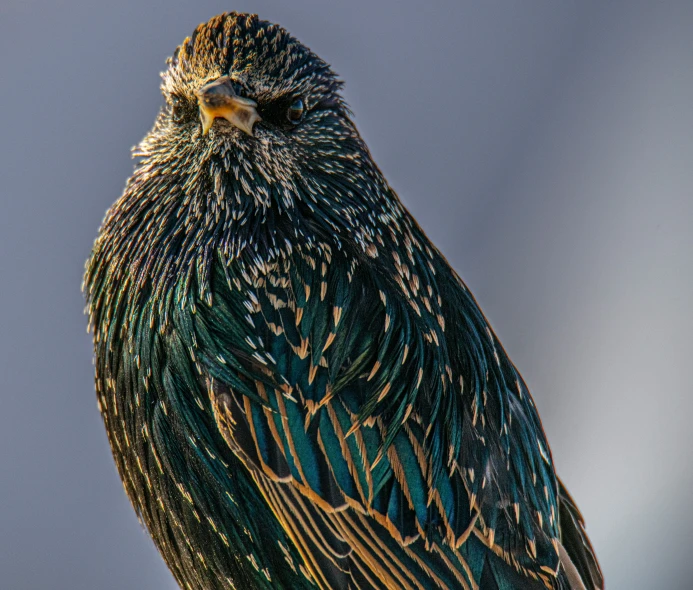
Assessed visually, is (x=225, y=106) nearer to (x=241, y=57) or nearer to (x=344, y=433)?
(x=241, y=57)

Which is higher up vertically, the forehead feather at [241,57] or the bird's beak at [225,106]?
the forehead feather at [241,57]

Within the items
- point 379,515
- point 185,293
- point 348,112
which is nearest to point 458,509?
point 379,515

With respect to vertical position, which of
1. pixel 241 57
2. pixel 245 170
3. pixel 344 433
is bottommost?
pixel 344 433

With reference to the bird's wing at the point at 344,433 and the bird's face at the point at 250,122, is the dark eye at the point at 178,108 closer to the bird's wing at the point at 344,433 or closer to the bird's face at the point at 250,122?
the bird's face at the point at 250,122

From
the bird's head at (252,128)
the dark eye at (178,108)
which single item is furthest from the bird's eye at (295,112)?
the dark eye at (178,108)

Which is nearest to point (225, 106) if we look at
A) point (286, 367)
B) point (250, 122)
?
point (250, 122)
